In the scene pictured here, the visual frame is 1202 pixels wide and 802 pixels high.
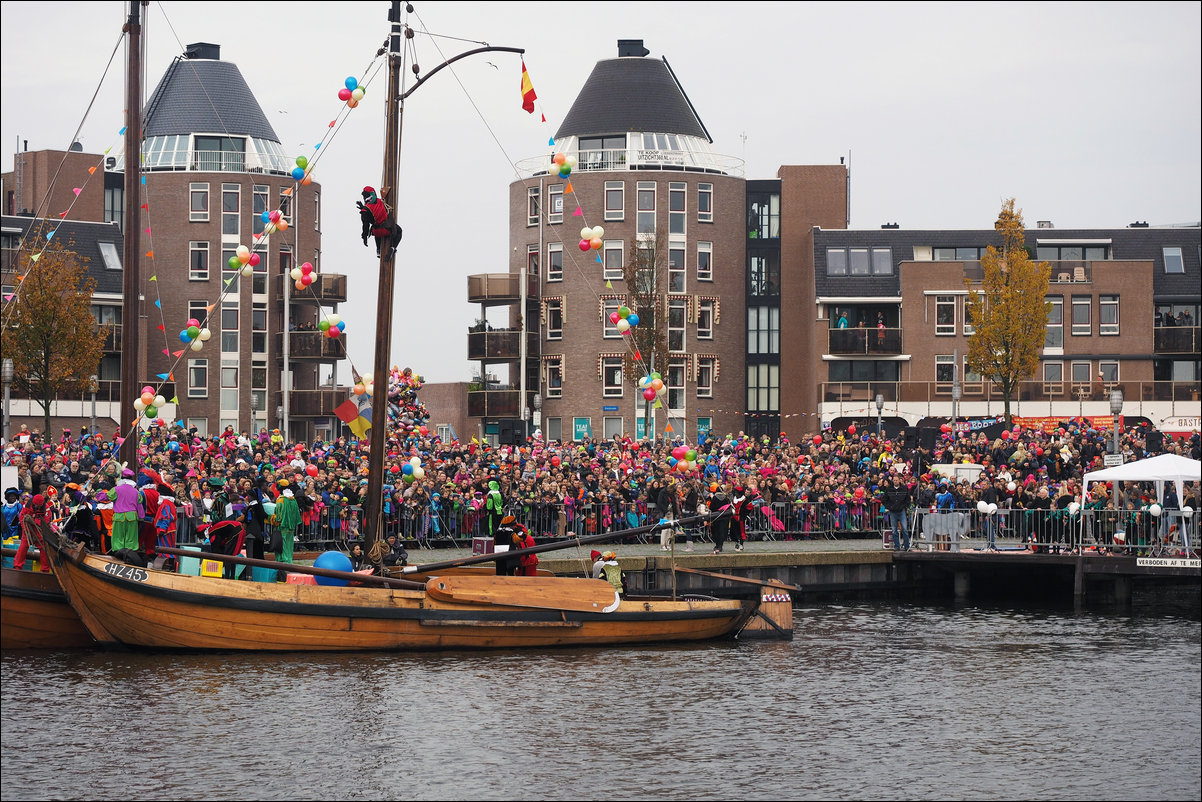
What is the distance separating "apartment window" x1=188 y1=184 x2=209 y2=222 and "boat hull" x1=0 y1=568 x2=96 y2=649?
51356 millimetres

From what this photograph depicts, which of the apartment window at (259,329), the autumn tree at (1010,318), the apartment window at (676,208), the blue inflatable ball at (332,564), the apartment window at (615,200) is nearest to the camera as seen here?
the blue inflatable ball at (332,564)

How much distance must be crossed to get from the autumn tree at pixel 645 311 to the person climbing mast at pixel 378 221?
3790 cm

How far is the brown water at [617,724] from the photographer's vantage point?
19344 mm

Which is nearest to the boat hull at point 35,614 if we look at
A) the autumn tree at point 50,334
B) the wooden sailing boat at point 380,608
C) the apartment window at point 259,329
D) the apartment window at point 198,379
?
the wooden sailing boat at point 380,608

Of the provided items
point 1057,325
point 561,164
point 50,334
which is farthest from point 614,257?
point 561,164

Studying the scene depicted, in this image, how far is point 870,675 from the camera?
89.7ft

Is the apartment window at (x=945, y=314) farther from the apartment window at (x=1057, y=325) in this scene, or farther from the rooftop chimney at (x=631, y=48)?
the rooftop chimney at (x=631, y=48)

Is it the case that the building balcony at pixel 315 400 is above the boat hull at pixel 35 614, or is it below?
above

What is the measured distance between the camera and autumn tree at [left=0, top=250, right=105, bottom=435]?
60.7 metres

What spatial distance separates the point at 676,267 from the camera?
78.2m

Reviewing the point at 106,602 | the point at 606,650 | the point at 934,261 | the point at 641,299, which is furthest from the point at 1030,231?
the point at 106,602

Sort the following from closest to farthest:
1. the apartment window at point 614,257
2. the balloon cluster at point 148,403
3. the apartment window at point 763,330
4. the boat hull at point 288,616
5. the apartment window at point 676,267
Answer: the boat hull at point 288,616
the balloon cluster at point 148,403
the apartment window at point 614,257
the apartment window at point 676,267
the apartment window at point 763,330

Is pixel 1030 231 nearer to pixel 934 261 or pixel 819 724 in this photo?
pixel 934 261

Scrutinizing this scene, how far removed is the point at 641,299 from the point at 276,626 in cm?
4484
